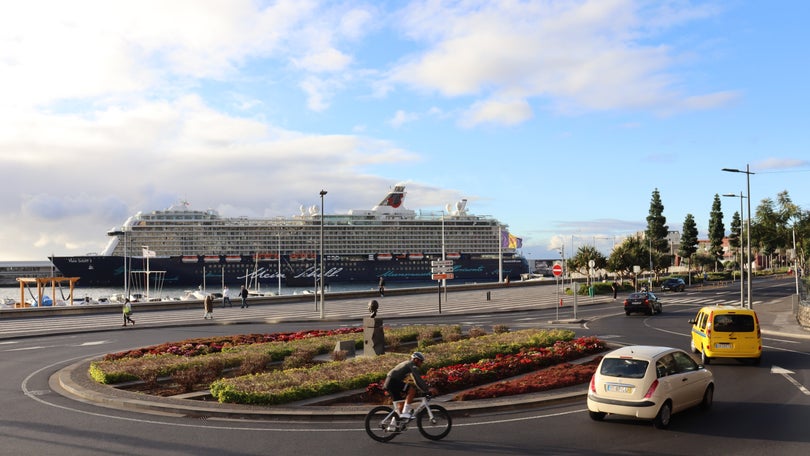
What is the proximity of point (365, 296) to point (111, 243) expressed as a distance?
7126 centimetres

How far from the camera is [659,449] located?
9.95 metres

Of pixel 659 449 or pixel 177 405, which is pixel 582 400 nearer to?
pixel 659 449

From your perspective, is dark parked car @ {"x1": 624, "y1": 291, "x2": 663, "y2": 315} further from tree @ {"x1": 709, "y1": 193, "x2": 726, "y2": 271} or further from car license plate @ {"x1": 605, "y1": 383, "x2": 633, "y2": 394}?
tree @ {"x1": 709, "y1": 193, "x2": 726, "y2": 271}

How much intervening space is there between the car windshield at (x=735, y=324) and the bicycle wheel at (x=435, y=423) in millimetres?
11428

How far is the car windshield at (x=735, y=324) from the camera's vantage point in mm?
18688

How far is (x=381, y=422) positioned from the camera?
10648 mm

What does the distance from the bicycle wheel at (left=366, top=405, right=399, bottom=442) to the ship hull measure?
316 ft

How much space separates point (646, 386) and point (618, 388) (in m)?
0.47

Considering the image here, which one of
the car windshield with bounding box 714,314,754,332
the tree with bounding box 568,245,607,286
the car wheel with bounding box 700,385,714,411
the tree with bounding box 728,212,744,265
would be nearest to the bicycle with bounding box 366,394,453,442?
the car wheel with bounding box 700,385,714,411

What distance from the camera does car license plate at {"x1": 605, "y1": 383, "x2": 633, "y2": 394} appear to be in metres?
11.4

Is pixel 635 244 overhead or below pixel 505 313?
overhead

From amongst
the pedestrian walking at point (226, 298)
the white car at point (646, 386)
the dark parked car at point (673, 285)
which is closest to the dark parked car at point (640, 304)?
the white car at point (646, 386)

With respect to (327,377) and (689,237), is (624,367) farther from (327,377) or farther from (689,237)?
(689,237)

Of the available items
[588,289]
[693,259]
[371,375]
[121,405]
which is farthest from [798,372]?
[693,259]
